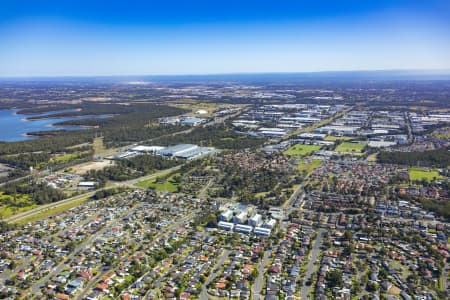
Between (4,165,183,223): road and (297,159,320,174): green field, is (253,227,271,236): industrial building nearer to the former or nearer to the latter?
(4,165,183,223): road

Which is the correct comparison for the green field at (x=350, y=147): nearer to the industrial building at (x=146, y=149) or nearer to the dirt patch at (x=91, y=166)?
the industrial building at (x=146, y=149)

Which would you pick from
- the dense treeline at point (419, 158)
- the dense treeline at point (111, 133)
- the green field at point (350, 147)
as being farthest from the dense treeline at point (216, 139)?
the dense treeline at point (419, 158)

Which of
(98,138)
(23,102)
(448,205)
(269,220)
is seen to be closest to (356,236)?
(269,220)

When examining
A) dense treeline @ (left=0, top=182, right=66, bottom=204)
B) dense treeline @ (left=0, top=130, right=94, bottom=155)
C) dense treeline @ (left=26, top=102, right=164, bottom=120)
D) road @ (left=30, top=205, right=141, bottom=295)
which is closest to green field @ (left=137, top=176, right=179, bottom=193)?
road @ (left=30, top=205, right=141, bottom=295)

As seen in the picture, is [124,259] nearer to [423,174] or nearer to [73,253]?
[73,253]

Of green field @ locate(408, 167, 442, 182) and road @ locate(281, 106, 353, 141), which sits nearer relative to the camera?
green field @ locate(408, 167, 442, 182)

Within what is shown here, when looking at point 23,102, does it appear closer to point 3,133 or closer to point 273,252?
point 3,133
